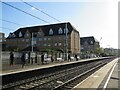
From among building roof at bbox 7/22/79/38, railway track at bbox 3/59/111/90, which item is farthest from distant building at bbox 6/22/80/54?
railway track at bbox 3/59/111/90

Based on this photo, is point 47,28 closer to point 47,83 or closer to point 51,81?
point 51,81

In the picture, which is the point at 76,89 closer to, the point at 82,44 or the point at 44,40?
the point at 44,40

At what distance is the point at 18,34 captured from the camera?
4245 inches

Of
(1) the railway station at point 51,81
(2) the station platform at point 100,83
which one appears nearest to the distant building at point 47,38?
(1) the railway station at point 51,81

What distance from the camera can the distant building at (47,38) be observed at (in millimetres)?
94562

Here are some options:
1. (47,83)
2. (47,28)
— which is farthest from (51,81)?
(47,28)

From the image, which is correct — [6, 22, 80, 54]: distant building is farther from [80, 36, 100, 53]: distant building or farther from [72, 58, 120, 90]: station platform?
[72, 58, 120, 90]: station platform

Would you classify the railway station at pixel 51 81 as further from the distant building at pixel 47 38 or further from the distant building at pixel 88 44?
the distant building at pixel 88 44

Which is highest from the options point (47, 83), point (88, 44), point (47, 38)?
point (47, 38)

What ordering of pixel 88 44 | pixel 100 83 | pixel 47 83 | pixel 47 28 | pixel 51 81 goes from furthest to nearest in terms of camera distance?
1. pixel 88 44
2. pixel 47 28
3. pixel 51 81
4. pixel 47 83
5. pixel 100 83

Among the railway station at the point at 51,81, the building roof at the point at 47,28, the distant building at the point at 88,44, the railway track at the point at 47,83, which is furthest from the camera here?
the distant building at the point at 88,44

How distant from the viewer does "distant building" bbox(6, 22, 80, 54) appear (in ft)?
310

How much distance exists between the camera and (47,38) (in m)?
98.6

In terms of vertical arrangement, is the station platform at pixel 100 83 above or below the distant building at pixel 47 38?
below
